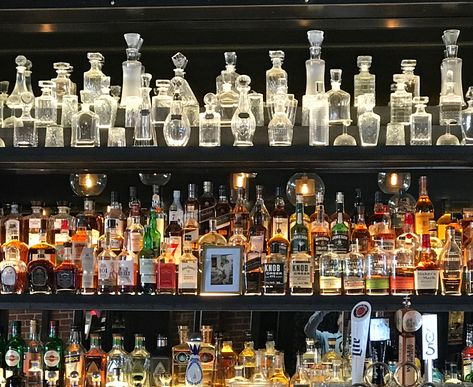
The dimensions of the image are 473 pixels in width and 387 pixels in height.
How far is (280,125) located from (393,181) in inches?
24.5

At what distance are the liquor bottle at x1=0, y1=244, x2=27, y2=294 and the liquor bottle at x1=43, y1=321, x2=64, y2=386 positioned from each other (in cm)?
26

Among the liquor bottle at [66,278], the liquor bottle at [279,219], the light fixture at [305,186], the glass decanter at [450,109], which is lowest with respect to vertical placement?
the liquor bottle at [66,278]

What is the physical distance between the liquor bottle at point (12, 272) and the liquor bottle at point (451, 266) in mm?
1380

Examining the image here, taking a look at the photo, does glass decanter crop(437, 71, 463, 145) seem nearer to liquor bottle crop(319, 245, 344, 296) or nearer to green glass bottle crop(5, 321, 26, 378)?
liquor bottle crop(319, 245, 344, 296)

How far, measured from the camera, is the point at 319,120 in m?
3.12

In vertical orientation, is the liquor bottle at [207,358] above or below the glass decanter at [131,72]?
below

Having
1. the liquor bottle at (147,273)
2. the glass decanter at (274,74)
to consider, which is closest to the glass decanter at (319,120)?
the glass decanter at (274,74)

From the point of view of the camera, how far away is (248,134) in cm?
314

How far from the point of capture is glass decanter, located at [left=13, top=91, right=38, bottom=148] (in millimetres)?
3207

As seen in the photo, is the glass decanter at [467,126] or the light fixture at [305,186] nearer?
the glass decanter at [467,126]

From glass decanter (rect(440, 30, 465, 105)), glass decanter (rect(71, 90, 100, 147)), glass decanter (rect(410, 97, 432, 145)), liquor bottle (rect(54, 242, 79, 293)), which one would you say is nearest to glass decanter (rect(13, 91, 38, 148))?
glass decanter (rect(71, 90, 100, 147))

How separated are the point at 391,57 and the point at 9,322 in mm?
1729

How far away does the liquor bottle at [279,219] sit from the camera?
10.9ft

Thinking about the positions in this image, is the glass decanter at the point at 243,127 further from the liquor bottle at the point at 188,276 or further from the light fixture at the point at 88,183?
the light fixture at the point at 88,183
